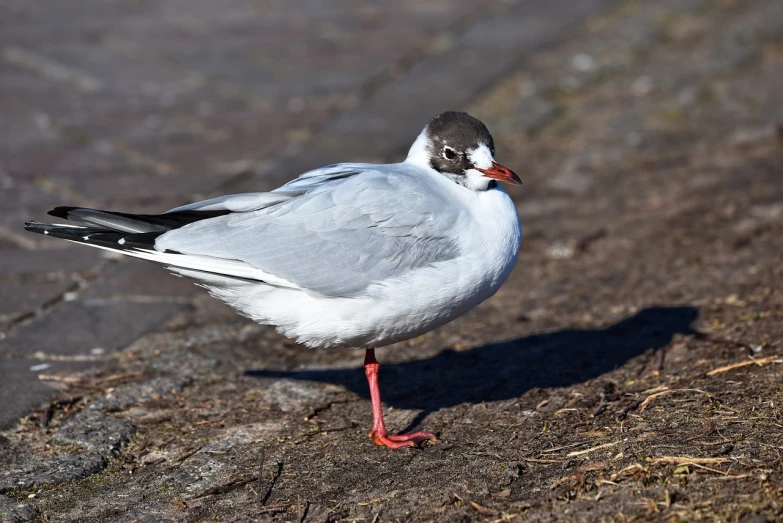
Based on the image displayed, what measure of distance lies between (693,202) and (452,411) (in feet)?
7.27

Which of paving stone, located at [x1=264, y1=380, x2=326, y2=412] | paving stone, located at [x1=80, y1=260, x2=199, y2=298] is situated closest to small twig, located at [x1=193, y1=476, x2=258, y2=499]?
paving stone, located at [x1=264, y1=380, x2=326, y2=412]

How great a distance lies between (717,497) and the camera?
2.46m

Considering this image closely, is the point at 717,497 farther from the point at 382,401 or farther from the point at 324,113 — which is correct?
the point at 324,113

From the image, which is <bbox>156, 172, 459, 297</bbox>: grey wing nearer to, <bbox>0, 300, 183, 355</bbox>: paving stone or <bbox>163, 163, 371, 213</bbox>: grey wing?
<bbox>163, 163, 371, 213</bbox>: grey wing

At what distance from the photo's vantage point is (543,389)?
349 cm

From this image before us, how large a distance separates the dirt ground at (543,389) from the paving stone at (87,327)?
12cm

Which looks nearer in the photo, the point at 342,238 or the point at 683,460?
the point at 683,460

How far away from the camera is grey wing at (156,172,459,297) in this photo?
3111 millimetres

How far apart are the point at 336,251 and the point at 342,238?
46mm

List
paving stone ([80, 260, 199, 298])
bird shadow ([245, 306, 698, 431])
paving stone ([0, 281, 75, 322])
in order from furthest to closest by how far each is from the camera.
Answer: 1. paving stone ([80, 260, 199, 298])
2. paving stone ([0, 281, 75, 322])
3. bird shadow ([245, 306, 698, 431])

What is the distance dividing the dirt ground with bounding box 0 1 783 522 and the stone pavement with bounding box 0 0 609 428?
34 cm

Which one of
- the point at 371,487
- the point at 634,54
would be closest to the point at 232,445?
the point at 371,487

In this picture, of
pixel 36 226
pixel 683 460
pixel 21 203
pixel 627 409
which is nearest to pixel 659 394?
pixel 627 409

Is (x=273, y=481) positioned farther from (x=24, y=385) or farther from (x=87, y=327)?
(x=87, y=327)
